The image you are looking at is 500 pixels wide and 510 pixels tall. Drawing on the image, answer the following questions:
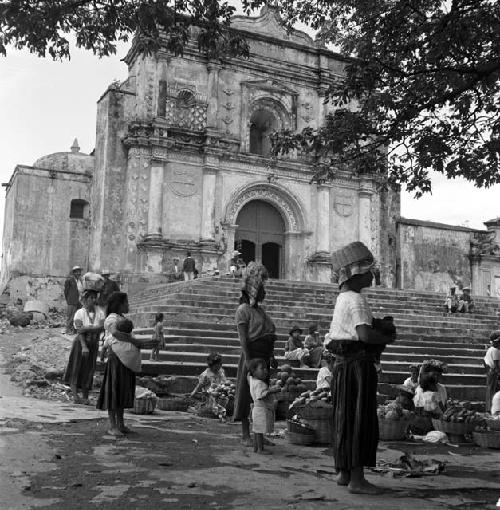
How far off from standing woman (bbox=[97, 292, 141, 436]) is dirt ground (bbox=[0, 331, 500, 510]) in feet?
0.79

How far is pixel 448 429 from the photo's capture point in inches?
286

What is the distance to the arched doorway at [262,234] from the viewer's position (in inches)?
1013

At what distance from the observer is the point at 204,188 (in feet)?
80.1

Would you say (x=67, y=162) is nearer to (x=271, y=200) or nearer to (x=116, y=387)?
(x=271, y=200)

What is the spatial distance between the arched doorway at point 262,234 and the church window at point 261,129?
7.99ft

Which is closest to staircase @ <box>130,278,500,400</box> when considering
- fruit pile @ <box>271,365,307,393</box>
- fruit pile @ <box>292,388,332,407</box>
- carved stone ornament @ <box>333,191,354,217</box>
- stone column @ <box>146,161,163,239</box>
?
fruit pile @ <box>271,365,307,393</box>

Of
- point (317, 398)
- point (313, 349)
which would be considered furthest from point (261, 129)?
point (317, 398)

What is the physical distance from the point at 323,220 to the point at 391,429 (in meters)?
19.7

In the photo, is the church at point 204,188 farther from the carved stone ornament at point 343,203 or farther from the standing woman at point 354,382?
the standing woman at point 354,382

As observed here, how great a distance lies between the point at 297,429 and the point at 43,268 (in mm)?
20715

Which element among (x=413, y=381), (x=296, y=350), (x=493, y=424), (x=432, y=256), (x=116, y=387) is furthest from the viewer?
(x=432, y=256)

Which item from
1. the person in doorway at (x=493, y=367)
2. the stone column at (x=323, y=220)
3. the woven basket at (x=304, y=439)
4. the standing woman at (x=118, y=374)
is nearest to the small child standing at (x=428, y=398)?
the person in doorway at (x=493, y=367)

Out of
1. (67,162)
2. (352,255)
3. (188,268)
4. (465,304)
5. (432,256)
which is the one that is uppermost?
(67,162)

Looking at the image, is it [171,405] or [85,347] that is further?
[85,347]
